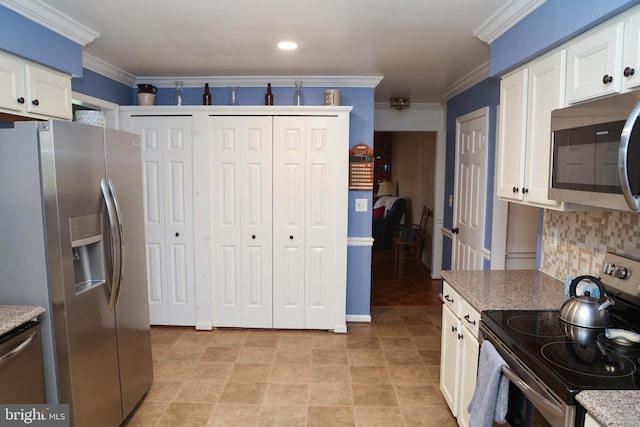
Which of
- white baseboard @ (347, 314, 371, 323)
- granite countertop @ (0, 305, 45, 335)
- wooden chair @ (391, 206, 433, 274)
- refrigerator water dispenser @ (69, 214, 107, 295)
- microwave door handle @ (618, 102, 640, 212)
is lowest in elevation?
white baseboard @ (347, 314, 371, 323)

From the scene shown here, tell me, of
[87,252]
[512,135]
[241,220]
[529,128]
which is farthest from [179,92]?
[529,128]

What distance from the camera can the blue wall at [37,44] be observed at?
2148 mm

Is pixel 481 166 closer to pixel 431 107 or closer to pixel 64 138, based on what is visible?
pixel 431 107

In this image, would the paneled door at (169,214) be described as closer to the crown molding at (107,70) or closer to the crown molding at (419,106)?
the crown molding at (107,70)

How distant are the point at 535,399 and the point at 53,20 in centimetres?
311

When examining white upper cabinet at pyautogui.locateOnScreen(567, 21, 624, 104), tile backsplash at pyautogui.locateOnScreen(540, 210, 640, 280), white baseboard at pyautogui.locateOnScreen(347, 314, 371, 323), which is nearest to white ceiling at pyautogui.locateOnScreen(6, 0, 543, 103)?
white upper cabinet at pyautogui.locateOnScreen(567, 21, 624, 104)

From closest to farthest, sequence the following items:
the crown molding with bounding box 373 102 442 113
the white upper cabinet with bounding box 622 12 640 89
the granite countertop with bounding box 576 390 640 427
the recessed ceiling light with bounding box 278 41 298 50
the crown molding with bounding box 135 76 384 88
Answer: the granite countertop with bounding box 576 390 640 427, the white upper cabinet with bounding box 622 12 640 89, the recessed ceiling light with bounding box 278 41 298 50, the crown molding with bounding box 135 76 384 88, the crown molding with bounding box 373 102 442 113

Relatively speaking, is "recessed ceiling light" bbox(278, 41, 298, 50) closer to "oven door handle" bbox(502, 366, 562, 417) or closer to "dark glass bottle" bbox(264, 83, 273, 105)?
"dark glass bottle" bbox(264, 83, 273, 105)

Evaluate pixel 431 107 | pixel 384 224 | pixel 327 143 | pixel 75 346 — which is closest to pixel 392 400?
pixel 75 346

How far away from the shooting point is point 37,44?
92.6 inches

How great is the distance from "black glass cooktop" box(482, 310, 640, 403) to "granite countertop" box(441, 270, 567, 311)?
A: 0.10m

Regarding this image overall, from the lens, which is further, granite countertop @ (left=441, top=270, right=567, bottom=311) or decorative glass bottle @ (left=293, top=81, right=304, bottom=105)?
decorative glass bottle @ (left=293, top=81, right=304, bottom=105)

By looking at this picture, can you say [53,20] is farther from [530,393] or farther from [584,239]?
[584,239]

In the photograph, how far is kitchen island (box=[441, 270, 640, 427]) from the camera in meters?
1.13
